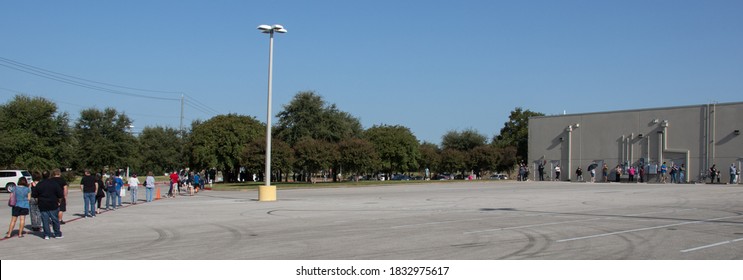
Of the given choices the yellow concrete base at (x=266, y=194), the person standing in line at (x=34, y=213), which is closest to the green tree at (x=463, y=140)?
the yellow concrete base at (x=266, y=194)

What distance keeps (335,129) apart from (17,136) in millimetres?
31386

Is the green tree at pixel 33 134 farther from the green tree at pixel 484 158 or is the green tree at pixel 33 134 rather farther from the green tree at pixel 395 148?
the green tree at pixel 484 158

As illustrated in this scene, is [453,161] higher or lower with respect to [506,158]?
lower

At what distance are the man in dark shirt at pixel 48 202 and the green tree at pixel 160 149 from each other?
100 m

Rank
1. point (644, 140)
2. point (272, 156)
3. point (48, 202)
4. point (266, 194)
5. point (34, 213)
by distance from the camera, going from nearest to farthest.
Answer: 1. point (48, 202)
2. point (34, 213)
3. point (266, 194)
4. point (644, 140)
5. point (272, 156)

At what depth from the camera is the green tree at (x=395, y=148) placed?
85.6 meters

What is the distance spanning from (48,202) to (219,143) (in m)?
59.6

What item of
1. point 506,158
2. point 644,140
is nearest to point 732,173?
point 644,140

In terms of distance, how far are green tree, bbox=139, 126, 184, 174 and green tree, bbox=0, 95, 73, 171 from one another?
48046 millimetres

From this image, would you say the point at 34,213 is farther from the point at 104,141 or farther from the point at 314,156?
the point at 104,141

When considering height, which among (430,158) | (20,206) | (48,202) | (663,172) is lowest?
(20,206)

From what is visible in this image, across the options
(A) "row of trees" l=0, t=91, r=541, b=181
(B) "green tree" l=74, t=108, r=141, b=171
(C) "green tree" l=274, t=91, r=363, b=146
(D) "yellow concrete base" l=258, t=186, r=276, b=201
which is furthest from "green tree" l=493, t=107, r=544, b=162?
(D) "yellow concrete base" l=258, t=186, r=276, b=201

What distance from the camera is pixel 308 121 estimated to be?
71125 millimetres

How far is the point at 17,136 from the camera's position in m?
57.0
